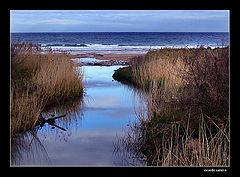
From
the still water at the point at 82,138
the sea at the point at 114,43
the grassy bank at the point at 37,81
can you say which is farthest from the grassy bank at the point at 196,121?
the sea at the point at 114,43

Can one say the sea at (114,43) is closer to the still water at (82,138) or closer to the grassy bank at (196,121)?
the still water at (82,138)

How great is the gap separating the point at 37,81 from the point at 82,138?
2973mm

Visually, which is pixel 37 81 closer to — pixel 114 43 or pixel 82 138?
pixel 82 138

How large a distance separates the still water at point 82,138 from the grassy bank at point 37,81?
→ 457mm

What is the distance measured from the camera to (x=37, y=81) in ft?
30.2

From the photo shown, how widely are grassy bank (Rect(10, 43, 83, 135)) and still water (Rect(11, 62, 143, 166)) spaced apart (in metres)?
0.46

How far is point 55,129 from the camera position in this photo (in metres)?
7.76

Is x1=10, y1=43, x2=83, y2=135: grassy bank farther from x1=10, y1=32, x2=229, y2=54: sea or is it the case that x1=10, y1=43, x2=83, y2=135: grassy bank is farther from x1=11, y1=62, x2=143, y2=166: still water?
x1=10, y1=32, x2=229, y2=54: sea

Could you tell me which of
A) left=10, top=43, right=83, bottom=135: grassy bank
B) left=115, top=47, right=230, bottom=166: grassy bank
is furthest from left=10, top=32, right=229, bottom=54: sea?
left=115, top=47, right=230, bottom=166: grassy bank

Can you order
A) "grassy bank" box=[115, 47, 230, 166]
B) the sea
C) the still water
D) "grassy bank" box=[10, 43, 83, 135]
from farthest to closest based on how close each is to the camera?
A: 1. the sea
2. "grassy bank" box=[10, 43, 83, 135]
3. the still water
4. "grassy bank" box=[115, 47, 230, 166]

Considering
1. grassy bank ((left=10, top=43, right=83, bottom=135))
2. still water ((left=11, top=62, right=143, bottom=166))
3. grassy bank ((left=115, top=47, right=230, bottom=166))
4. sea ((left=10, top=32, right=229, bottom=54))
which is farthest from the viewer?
sea ((left=10, top=32, right=229, bottom=54))

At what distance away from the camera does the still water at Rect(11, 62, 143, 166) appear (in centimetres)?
601

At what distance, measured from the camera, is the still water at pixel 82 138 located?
6.01 metres
